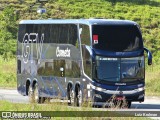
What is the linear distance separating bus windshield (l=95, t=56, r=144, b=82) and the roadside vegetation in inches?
1904

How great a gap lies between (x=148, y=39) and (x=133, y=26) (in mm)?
63498

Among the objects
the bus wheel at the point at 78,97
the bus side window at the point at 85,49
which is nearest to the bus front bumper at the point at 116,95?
the bus side window at the point at 85,49

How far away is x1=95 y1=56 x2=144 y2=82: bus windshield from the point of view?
1067 inches

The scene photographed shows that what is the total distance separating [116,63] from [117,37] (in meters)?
1.20

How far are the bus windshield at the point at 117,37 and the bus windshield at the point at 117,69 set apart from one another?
0.47 m

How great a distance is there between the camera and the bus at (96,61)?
2702 cm

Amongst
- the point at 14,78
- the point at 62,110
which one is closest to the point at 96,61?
the point at 62,110

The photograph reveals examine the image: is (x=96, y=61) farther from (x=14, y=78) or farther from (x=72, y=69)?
(x=14, y=78)

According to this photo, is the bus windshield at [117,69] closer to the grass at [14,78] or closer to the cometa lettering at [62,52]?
the cometa lettering at [62,52]

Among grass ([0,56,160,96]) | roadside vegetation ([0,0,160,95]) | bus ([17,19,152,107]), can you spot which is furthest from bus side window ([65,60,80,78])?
roadside vegetation ([0,0,160,95])

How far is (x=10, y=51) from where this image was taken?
265 ft

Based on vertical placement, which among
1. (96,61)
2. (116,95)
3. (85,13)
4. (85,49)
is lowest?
(85,13)

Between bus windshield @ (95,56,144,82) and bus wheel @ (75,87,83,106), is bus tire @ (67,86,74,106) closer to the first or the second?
bus wheel @ (75,87,83,106)

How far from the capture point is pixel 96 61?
88.5ft
